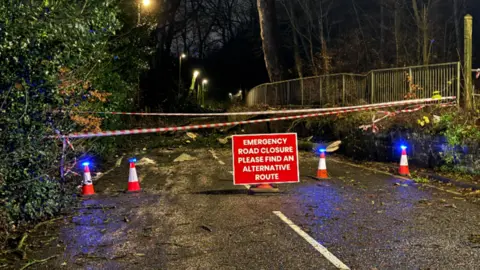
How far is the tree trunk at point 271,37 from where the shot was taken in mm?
25078

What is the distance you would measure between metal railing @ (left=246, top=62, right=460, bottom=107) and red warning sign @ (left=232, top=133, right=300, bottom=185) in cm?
655

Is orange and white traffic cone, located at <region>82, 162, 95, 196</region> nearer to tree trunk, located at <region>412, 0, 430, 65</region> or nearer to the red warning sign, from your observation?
the red warning sign

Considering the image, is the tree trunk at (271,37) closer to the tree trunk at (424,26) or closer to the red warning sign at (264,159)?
the tree trunk at (424,26)

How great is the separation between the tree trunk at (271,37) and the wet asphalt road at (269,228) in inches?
647

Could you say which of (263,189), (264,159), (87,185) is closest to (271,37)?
(264,159)

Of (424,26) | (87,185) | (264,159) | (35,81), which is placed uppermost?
(424,26)

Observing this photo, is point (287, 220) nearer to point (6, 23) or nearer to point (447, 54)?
point (6, 23)

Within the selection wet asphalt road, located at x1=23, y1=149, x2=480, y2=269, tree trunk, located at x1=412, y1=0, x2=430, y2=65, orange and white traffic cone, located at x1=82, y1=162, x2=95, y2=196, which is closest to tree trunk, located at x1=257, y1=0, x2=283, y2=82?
tree trunk, located at x1=412, y1=0, x2=430, y2=65

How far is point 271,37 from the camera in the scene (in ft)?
82.8

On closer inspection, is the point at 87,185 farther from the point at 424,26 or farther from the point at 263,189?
the point at 424,26

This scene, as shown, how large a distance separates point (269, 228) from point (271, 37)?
66.7ft

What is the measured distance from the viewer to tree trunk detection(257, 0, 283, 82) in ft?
82.3

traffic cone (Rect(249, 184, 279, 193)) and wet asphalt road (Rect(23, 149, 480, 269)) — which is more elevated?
traffic cone (Rect(249, 184, 279, 193))

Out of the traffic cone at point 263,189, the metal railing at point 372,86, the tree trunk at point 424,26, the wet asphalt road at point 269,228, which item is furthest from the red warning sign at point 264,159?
the tree trunk at point 424,26
